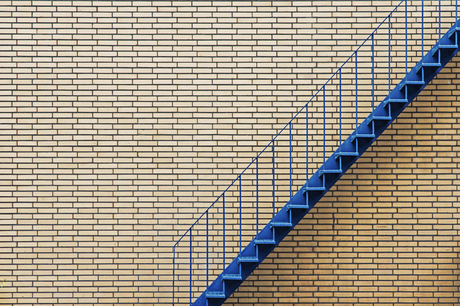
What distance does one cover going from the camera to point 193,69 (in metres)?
5.87

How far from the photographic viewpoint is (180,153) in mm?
5832

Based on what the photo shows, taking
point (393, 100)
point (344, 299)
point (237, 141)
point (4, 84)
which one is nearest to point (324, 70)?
point (393, 100)

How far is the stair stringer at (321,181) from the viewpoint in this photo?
515 centimetres

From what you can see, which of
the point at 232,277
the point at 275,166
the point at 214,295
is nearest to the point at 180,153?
the point at 275,166

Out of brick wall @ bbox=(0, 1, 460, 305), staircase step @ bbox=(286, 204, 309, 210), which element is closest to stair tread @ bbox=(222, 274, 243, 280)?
brick wall @ bbox=(0, 1, 460, 305)

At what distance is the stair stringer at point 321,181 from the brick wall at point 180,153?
2.00ft

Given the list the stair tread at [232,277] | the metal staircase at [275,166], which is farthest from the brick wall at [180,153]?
the stair tread at [232,277]

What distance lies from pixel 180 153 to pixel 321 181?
204cm

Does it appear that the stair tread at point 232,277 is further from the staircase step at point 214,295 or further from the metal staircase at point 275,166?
the metal staircase at point 275,166

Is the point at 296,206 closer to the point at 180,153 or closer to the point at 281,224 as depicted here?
the point at 281,224

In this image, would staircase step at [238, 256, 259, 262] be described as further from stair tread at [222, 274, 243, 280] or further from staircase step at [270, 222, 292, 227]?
staircase step at [270, 222, 292, 227]

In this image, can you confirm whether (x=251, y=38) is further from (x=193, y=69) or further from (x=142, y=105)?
(x=142, y=105)

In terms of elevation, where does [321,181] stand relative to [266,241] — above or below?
above

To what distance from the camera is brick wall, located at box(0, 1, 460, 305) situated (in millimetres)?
5781
